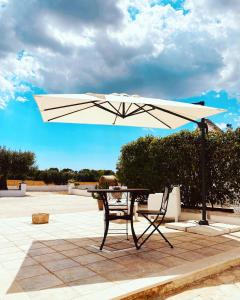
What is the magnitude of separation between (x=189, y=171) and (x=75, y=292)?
562cm

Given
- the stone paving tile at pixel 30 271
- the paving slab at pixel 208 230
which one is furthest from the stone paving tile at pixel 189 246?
the stone paving tile at pixel 30 271

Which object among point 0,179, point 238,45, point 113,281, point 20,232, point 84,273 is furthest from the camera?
point 0,179

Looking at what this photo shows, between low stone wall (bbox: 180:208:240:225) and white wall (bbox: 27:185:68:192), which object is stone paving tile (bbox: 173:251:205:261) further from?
white wall (bbox: 27:185:68:192)

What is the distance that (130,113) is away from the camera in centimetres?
614

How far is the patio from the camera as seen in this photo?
112 inches

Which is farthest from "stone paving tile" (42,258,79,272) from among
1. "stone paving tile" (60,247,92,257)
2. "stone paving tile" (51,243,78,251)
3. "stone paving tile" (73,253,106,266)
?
"stone paving tile" (51,243,78,251)

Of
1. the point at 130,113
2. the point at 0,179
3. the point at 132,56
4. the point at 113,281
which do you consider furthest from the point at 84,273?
the point at 0,179

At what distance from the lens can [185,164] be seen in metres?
7.82

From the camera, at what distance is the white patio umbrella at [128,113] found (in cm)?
500

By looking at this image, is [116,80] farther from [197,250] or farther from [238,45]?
[197,250]

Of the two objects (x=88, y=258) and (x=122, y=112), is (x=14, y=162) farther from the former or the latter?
(x=88, y=258)

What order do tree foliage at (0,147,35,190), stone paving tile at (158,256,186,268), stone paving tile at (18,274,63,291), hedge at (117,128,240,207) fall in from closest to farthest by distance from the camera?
stone paving tile at (18,274,63,291), stone paving tile at (158,256,186,268), hedge at (117,128,240,207), tree foliage at (0,147,35,190)

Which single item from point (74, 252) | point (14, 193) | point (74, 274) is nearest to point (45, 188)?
point (14, 193)

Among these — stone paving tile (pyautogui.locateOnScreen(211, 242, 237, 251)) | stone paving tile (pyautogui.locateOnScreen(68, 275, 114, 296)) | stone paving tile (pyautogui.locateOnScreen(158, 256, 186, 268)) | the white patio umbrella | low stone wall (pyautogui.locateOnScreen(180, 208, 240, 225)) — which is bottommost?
stone paving tile (pyautogui.locateOnScreen(68, 275, 114, 296))
